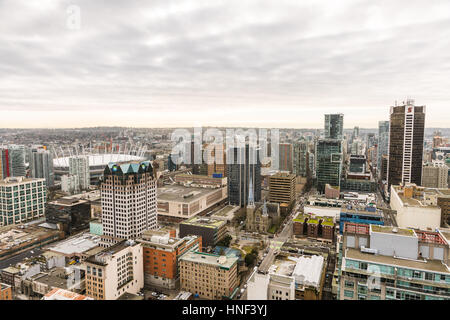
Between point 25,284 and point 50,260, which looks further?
point 50,260

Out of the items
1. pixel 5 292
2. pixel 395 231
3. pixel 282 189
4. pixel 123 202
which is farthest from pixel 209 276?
pixel 282 189

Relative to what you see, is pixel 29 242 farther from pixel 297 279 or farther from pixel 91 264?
pixel 297 279

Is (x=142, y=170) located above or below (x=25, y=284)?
above

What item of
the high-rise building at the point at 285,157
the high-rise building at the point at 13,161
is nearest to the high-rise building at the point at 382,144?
the high-rise building at the point at 285,157

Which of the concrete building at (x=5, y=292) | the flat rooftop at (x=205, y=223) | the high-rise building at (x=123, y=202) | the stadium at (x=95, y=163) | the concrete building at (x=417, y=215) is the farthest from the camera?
the stadium at (x=95, y=163)

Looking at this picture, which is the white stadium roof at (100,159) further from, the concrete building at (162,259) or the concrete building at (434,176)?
the concrete building at (434,176)
